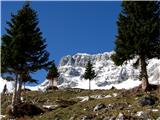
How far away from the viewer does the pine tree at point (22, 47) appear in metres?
46.2

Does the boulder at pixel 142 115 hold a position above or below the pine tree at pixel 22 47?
below

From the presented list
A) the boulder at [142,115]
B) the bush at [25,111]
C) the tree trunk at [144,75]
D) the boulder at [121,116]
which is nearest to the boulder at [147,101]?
the boulder at [142,115]

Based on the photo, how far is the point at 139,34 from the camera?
46062 millimetres

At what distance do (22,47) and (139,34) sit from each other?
12897 millimetres

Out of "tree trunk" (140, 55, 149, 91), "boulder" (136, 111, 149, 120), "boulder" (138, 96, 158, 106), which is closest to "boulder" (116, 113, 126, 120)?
A: "boulder" (136, 111, 149, 120)

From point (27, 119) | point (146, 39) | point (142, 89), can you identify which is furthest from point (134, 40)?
point (27, 119)

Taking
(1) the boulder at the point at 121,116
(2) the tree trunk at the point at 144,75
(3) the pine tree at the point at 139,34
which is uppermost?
(3) the pine tree at the point at 139,34

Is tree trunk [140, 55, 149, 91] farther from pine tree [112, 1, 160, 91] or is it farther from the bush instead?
the bush

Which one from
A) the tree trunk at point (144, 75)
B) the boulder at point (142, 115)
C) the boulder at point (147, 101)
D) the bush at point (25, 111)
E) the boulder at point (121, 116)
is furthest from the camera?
the tree trunk at point (144, 75)

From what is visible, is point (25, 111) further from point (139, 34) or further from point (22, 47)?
point (139, 34)

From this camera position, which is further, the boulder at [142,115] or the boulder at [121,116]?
the boulder at [142,115]

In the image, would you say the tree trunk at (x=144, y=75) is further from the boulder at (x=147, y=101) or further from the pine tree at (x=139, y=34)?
the boulder at (x=147, y=101)

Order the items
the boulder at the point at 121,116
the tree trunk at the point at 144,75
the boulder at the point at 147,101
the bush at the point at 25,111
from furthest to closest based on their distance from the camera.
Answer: the tree trunk at the point at 144,75, the bush at the point at 25,111, the boulder at the point at 147,101, the boulder at the point at 121,116

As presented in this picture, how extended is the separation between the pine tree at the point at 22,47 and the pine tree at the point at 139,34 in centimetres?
856
